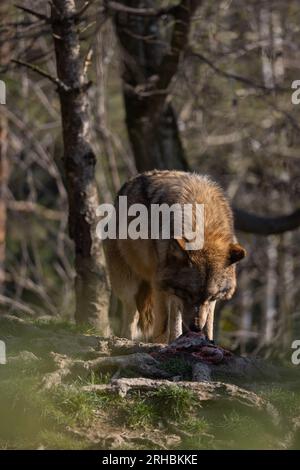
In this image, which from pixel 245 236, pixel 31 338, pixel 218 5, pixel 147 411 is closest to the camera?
pixel 147 411

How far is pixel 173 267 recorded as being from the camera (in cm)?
912

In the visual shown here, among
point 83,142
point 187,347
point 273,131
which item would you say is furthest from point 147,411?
point 273,131

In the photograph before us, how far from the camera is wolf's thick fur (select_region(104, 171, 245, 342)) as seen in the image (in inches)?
353

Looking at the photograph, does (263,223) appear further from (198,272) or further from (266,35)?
(266,35)

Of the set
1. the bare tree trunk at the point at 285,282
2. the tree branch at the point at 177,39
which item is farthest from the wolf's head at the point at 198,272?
the bare tree trunk at the point at 285,282

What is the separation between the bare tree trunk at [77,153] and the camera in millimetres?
9484

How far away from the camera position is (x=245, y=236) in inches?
890

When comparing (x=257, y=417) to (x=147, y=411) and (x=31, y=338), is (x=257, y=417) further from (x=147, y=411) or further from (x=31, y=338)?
(x=31, y=338)

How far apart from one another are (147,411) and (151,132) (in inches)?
289

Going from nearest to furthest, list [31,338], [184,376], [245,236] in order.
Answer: [184,376], [31,338], [245,236]
